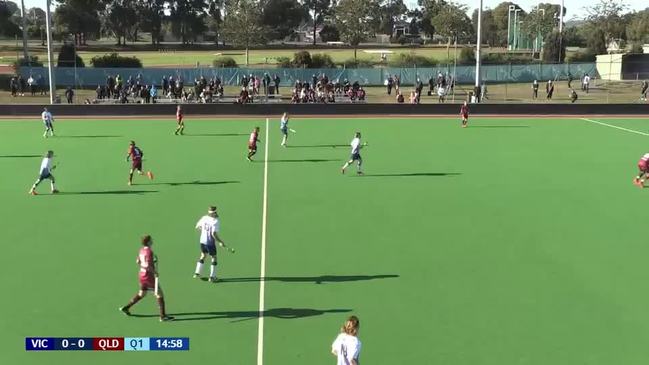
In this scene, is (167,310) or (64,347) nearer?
(64,347)

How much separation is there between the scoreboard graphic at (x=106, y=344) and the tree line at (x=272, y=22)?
57.5m

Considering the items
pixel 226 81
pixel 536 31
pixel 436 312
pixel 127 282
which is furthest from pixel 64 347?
pixel 536 31

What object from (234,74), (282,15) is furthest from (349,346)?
(282,15)

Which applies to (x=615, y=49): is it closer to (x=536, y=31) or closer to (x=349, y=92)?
(x=536, y=31)

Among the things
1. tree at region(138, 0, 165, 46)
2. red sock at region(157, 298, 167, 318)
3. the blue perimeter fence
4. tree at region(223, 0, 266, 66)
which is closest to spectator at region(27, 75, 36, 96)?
the blue perimeter fence

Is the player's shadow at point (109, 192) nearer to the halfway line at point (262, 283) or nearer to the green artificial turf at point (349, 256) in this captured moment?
the green artificial turf at point (349, 256)

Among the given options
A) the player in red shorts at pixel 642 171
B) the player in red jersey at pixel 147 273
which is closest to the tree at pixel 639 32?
the player in red shorts at pixel 642 171

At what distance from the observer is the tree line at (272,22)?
238ft

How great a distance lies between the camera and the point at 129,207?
59.9ft

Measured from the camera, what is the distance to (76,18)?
91625 millimetres

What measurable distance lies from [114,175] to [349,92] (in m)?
26.5

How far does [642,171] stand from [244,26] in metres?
50.9

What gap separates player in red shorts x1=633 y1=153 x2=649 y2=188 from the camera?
21.0m

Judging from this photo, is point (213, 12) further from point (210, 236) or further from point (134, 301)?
point (134, 301)
